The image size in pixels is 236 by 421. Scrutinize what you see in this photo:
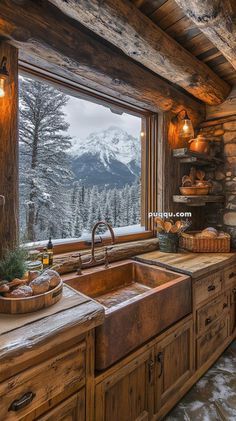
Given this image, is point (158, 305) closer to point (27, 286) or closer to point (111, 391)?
point (111, 391)

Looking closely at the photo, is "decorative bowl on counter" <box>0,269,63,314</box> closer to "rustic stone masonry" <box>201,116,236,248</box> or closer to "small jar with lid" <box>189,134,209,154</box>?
"small jar with lid" <box>189,134,209,154</box>

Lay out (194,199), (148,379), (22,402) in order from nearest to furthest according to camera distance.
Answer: (22,402)
(148,379)
(194,199)

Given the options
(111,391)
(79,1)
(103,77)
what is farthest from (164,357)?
(79,1)

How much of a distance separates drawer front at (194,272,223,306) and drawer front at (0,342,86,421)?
1.05 m

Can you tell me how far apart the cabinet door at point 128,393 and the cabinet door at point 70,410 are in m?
0.09

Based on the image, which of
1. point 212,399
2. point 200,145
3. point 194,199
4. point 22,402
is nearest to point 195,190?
point 194,199

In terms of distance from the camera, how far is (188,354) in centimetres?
173

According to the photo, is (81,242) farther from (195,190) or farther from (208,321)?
(195,190)

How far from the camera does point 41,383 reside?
0.90 metres

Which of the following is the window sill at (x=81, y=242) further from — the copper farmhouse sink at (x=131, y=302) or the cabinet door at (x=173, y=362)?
the cabinet door at (x=173, y=362)

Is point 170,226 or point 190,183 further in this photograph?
point 190,183

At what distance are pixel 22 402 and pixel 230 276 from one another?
1960 mm

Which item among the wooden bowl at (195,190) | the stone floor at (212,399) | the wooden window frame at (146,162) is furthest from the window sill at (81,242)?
the stone floor at (212,399)

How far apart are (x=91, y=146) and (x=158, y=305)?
1.42m
